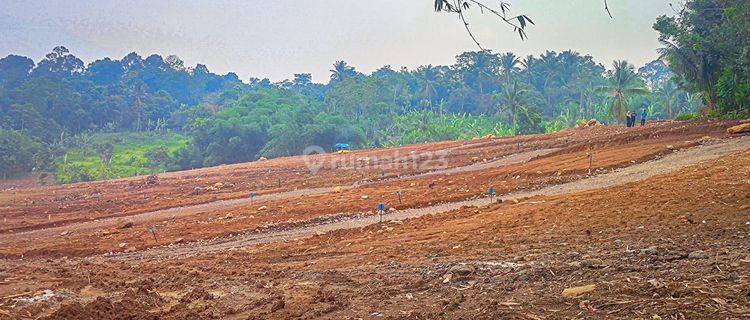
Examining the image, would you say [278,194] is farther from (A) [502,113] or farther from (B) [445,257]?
(A) [502,113]

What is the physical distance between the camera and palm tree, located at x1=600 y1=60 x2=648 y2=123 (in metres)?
47.2

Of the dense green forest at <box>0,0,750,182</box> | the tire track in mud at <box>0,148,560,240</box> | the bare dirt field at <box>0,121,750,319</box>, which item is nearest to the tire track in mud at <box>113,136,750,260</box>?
the bare dirt field at <box>0,121,750,319</box>

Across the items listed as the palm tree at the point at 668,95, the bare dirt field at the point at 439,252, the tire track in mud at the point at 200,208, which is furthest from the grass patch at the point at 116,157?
the palm tree at the point at 668,95

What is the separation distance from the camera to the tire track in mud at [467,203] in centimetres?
1344

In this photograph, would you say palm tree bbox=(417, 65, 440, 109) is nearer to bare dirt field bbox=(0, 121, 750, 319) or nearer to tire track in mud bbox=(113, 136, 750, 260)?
bare dirt field bbox=(0, 121, 750, 319)

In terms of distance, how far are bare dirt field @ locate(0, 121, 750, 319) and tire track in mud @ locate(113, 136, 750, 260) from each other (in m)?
0.10

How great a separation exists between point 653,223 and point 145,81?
105903mm

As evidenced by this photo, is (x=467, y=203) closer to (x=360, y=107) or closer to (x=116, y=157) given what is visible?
(x=116, y=157)

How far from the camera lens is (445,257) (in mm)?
8125

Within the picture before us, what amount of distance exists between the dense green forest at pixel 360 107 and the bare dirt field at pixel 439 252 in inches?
404

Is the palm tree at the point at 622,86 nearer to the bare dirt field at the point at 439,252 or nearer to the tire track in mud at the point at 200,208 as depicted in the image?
the tire track in mud at the point at 200,208

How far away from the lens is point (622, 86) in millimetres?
47469

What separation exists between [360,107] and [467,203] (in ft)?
186

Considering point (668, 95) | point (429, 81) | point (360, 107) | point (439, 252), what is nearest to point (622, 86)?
point (668, 95)
